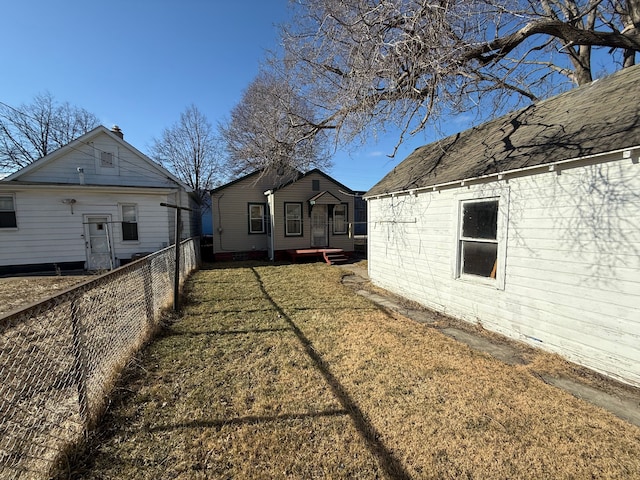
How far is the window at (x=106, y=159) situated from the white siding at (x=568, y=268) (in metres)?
13.0

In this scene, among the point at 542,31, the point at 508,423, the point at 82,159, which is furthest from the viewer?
the point at 82,159

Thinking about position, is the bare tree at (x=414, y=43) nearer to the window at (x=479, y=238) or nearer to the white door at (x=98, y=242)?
the window at (x=479, y=238)

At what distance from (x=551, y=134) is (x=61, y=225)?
14604 millimetres

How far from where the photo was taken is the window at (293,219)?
1362 cm

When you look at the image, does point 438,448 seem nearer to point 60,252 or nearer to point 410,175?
point 410,175

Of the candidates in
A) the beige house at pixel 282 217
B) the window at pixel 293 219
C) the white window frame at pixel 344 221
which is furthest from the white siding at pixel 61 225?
the white window frame at pixel 344 221

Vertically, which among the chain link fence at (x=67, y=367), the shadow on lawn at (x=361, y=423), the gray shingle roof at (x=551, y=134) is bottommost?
the shadow on lawn at (x=361, y=423)

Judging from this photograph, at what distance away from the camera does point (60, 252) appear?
10.2 meters

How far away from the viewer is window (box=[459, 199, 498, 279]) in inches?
185

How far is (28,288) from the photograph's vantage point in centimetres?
784

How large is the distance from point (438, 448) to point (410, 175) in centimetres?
642

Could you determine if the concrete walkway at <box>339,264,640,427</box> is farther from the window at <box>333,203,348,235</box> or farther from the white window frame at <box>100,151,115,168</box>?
the white window frame at <box>100,151,115,168</box>

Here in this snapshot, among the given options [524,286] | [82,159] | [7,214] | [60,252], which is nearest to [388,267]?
Result: [524,286]

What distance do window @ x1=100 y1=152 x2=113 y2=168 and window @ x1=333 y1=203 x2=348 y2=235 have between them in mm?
10180
